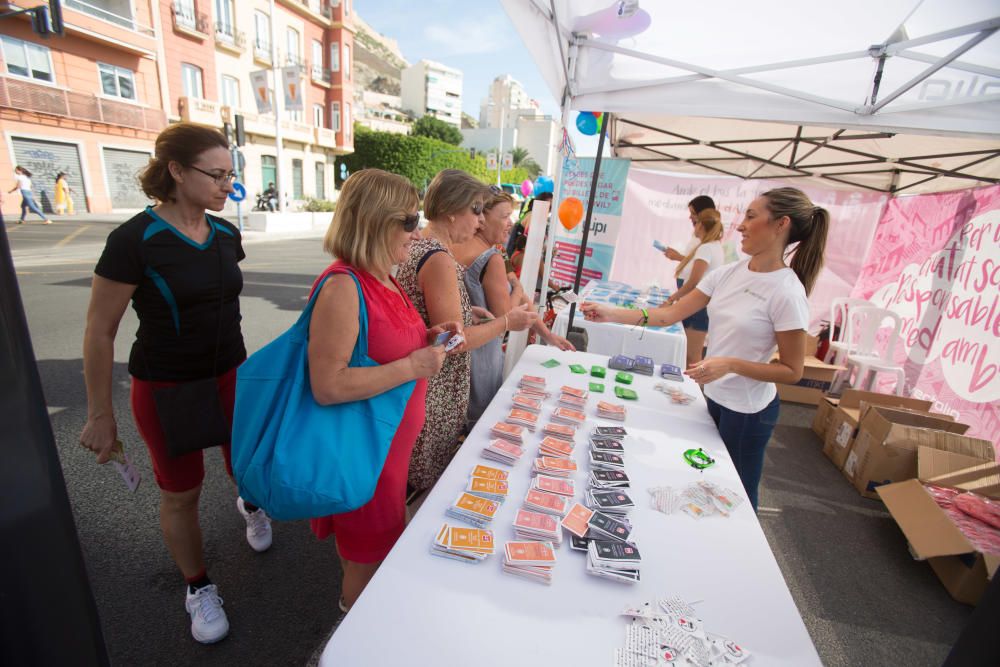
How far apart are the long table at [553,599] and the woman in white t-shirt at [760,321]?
58cm

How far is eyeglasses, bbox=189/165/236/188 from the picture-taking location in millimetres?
1544

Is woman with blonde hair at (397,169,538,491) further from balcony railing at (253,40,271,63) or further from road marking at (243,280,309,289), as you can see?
balcony railing at (253,40,271,63)

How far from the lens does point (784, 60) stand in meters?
2.47

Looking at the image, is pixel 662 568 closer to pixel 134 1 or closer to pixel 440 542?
pixel 440 542

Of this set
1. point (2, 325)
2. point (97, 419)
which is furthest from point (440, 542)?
point (97, 419)

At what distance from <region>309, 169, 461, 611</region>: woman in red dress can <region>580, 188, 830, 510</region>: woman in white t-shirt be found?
43.6 inches

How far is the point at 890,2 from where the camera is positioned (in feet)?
6.65

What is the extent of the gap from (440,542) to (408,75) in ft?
257

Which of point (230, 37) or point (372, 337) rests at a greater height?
point (230, 37)

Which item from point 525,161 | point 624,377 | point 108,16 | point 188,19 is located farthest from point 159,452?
point 525,161

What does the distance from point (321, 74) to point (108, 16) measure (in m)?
10.2

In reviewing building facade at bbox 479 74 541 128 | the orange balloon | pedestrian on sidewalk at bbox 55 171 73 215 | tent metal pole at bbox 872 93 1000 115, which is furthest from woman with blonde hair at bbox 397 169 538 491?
building facade at bbox 479 74 541 128

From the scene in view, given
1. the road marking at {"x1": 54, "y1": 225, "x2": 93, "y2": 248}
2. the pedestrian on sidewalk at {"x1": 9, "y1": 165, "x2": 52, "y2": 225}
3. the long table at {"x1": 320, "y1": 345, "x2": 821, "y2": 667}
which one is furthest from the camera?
the pedestrian on sidewalk at {"x1": 9, "y1": 165, "x2": 52, "y2": 225}

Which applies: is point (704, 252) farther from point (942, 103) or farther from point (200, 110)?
point (200, 110)
